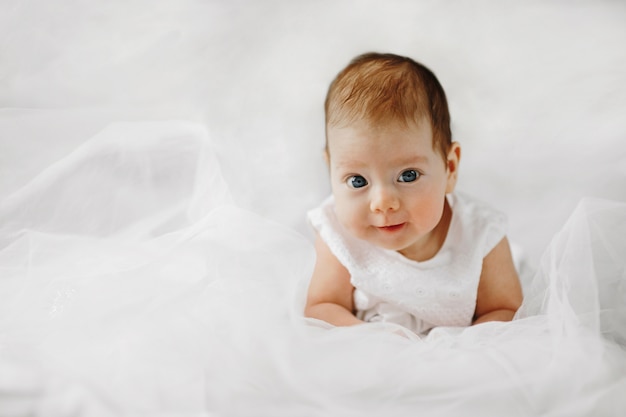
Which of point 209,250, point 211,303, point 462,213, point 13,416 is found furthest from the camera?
point 462,213

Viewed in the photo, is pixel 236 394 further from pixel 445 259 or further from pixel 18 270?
pixel 445 259

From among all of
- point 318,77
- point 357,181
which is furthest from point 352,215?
point 318,77

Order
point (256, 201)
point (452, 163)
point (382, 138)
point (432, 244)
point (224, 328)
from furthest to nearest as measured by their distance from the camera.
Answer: point (256, 201), point (432, 244), point (452, 163), point (382, 138), point (224, 328)

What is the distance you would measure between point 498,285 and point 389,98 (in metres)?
0.45

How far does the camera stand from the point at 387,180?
1.18 meters

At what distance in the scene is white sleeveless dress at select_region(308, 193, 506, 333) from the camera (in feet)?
4.41

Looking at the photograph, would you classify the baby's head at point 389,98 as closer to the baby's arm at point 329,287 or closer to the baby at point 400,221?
the baby at point 400,221

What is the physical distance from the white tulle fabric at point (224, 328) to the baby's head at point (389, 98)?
0.23m

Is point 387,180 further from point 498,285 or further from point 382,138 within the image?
point 498,285

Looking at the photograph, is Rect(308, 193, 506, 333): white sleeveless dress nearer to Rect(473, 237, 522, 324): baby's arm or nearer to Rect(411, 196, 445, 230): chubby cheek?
Rect(473, 237, 522, 324): baby's arm

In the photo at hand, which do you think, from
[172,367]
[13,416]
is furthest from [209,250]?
[13,416]

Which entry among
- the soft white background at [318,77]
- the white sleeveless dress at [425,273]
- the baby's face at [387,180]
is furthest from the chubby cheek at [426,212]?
the soft white background at [318,77]

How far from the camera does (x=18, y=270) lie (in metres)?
1.10

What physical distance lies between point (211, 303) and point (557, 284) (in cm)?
50
